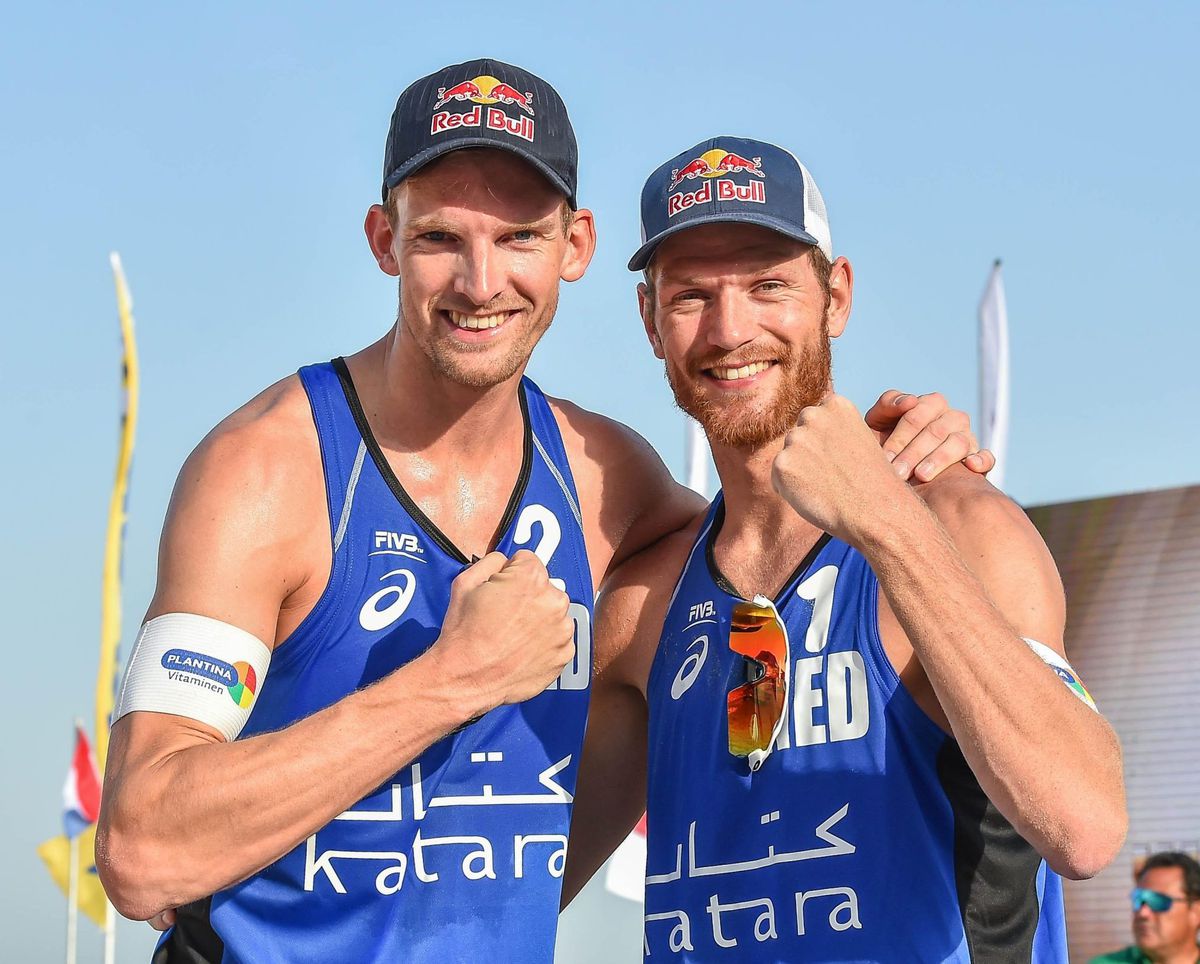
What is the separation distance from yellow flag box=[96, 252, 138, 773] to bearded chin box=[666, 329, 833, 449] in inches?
725

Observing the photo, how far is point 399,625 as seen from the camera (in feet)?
13.3

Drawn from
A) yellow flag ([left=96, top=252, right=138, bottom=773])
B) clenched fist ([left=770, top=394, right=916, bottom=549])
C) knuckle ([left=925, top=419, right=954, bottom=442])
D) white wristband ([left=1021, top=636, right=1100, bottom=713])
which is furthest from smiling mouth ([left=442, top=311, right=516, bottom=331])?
yellow flag ([left=96, top=252, right=138, bottom=773])

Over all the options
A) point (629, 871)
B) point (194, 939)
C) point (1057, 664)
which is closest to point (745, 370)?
point (1057, 664)

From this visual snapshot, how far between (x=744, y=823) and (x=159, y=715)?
1.52m

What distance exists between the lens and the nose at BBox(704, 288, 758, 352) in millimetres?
4273

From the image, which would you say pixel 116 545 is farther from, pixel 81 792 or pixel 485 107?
pixel 485 107

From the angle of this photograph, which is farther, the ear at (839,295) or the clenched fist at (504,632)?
the ear at (839,295)

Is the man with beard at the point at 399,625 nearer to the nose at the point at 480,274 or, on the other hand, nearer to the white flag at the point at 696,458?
the nose at the point at 480,274

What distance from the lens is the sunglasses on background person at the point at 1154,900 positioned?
855 centimetres

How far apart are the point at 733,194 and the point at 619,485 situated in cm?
105

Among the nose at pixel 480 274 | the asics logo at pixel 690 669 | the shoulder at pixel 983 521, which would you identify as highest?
the nose at pixel 480 274

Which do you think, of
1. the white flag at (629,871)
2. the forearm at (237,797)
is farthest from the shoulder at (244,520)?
the white flag at (629,871)

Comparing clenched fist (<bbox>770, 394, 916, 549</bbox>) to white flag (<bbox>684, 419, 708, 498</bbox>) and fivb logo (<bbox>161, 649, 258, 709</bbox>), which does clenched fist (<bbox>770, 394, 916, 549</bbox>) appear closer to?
fivb logo (<bbox>161, 649, 258, 709</bbox>)

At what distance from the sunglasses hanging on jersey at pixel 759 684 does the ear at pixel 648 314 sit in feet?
3.02
